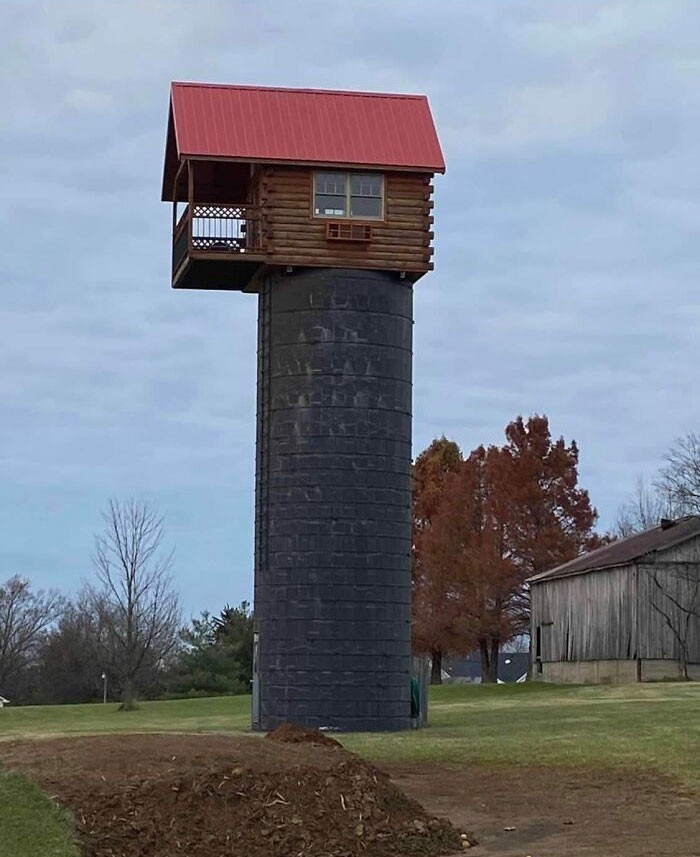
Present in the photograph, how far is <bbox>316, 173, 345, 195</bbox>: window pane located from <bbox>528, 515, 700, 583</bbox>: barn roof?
2252 centimetres

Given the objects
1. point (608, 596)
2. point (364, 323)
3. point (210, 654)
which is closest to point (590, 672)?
point (608, 596)

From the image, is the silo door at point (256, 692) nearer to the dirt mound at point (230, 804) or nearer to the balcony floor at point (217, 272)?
the balcony floor at point (217, 272)

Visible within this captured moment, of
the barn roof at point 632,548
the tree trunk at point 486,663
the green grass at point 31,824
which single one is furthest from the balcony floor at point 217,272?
the tree trunk at point 486,663

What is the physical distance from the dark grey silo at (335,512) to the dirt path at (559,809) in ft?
28.5

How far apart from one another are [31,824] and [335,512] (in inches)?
727

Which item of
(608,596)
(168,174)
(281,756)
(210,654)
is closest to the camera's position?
(281,756)

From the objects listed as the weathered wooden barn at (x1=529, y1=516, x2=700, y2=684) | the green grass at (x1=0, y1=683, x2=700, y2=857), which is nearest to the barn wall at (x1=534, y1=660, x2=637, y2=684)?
the weathered wooden barn at (x1=529, y1=516, x2=700, y2=684)

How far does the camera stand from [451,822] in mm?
18609

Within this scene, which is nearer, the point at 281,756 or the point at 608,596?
the point at 281,756

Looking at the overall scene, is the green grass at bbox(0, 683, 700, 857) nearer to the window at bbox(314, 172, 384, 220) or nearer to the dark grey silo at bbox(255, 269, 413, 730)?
the dark grey silo at bbox(255, 269, 413, 730)

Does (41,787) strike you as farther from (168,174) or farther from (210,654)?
(210,654)

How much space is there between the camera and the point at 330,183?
3466 cm

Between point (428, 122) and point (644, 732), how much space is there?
15188mm

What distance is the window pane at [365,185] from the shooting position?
34750mm
